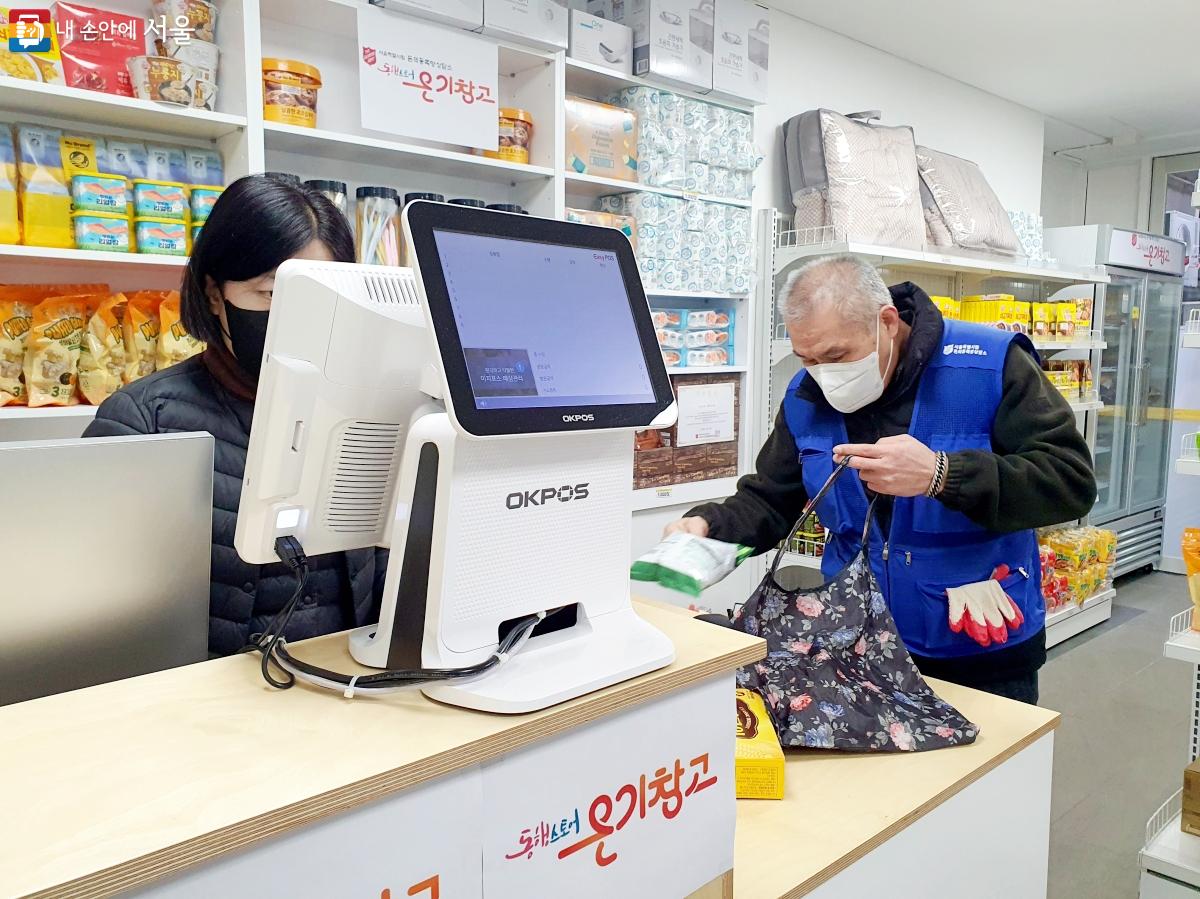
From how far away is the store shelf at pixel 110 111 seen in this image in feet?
7.04

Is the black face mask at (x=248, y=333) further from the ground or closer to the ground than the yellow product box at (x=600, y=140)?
closer to the ground

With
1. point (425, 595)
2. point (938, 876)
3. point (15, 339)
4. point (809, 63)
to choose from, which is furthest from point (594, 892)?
point (809, 63)

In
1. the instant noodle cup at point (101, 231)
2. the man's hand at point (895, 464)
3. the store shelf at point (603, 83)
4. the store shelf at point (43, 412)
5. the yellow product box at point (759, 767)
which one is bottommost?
the yellow product box at point (759, 767)

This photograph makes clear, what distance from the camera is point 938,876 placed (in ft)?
4.76

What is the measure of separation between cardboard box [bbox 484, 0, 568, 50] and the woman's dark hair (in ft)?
5.23

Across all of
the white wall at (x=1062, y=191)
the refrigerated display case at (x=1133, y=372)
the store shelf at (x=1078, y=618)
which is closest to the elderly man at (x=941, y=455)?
the store shelf at (x=1078, y=618)

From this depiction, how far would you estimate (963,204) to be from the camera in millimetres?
4711

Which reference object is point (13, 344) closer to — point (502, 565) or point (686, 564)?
point (686, 564)

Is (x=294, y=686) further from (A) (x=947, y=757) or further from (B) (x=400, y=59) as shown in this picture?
(B) (x=400, y=59)

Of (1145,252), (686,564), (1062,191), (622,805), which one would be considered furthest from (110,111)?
(1062,191)

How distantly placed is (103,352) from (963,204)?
4137 millimetres

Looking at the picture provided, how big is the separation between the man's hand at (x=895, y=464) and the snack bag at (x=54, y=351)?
189 centimetres

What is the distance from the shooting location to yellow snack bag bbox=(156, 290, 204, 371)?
92.5 inches

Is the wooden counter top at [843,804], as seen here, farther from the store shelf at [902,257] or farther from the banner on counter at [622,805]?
the store shelf at [902,257]
